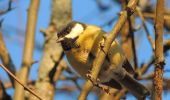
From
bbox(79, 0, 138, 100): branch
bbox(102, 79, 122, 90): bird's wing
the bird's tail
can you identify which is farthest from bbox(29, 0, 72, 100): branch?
bbox(79, 0, 138, 100): branch

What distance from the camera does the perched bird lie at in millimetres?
2158

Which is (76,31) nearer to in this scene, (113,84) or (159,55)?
(113,84)

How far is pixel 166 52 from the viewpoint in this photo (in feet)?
7.62

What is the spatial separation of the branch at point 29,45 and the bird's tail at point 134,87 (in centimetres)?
62

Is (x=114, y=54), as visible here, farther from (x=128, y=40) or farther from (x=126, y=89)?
(x=128, y=40)

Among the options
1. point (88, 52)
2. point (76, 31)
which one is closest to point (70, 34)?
point (76, 31)

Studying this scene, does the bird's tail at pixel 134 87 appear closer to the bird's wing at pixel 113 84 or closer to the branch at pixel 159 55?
the bird's wing at pixel 113 84

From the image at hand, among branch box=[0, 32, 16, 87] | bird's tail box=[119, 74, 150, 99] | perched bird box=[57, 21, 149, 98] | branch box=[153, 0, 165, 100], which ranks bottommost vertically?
branch box=[0, 32, 16, 87]

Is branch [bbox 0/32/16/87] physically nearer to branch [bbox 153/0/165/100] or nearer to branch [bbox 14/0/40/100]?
branch [bbox 14/0/40/100]

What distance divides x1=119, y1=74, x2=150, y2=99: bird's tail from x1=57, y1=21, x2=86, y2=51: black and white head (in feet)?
1.51

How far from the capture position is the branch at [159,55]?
4.29 ft

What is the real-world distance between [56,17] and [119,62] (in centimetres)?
62

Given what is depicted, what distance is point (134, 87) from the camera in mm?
2562

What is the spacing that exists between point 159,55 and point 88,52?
33.3 inches
